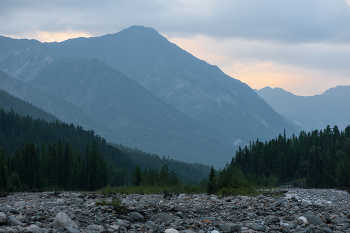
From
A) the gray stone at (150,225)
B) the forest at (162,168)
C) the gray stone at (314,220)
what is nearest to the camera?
the gray stone at (150,225)

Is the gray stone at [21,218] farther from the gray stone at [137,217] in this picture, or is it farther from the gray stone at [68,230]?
the gray stone at [137,217]

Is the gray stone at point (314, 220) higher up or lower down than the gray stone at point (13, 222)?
lower down

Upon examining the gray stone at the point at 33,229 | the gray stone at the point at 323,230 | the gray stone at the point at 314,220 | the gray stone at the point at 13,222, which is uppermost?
the gray stone at the point at 13,222

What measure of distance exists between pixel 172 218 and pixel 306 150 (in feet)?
360

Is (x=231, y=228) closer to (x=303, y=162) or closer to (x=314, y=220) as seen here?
(x=314, y=220)

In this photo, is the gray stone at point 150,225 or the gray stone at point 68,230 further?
the gray stone at point 150,225

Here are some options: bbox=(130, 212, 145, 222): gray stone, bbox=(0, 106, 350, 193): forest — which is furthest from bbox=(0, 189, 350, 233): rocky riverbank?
bbox=(0, 106, 350, 193): forest

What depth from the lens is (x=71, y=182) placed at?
92.2 meters

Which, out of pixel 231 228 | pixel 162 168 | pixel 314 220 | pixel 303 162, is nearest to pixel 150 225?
pixel 231 228

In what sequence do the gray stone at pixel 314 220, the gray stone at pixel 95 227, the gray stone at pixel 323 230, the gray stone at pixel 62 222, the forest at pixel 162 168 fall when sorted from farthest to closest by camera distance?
the forest at pixel 162 168
the gray stone at pixel 314 220
the gray stone at pixel 323 230
the gray stone at pixel 95 227
the gray stone at pixel 62 222

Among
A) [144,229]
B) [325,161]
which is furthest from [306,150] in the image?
[144,229]

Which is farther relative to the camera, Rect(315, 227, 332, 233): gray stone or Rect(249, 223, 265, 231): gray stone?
Rect(249, 223, 265, 231): gray stone

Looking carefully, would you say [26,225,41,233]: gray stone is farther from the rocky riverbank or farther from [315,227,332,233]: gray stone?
[315,227,332,233]: gray stone

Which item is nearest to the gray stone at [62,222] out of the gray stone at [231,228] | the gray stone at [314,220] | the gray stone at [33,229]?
the gray stone at [33,229]
